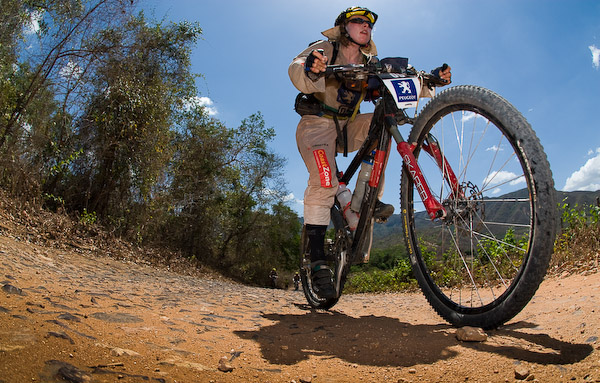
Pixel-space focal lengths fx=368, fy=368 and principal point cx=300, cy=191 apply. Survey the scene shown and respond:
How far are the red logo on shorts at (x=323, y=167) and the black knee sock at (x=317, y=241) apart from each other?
43 centimetres

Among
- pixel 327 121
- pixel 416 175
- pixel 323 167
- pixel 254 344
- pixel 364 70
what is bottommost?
pixel 254 344

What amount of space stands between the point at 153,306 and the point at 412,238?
6.72 ft

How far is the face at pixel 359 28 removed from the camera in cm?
329

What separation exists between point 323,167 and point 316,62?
0.90 meters

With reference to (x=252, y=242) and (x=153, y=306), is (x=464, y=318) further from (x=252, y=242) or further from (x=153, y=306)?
(x=252, y=242)

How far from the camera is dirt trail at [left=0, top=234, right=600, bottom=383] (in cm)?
148

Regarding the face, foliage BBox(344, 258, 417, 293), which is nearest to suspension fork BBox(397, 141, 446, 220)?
the face

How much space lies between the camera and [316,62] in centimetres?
280

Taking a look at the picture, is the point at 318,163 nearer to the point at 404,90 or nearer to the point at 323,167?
the point at 323,167

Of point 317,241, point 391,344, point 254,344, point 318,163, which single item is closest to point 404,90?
point 318,163

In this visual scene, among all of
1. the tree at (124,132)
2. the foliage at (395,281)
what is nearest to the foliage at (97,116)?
the tree at (124,132)

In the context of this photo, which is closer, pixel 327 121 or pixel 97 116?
pixel 327 121

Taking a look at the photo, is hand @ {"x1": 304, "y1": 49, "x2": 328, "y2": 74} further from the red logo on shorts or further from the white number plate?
the red logo on shorts

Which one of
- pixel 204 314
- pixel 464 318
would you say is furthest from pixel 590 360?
pixel 204 314
